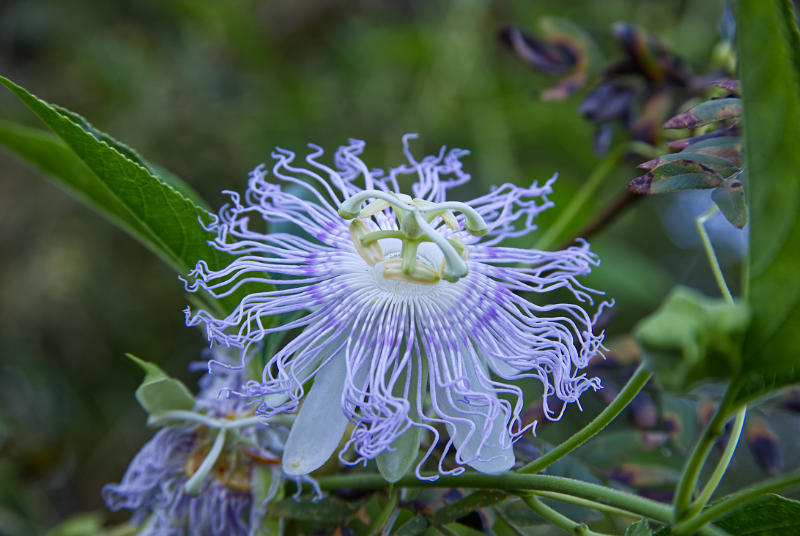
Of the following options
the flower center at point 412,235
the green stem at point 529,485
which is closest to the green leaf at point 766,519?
the green stem at point 529,485

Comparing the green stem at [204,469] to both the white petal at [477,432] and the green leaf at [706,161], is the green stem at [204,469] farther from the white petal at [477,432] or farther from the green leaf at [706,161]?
the green leaf at [706,161]

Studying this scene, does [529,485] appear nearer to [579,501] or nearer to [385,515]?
[579,501]

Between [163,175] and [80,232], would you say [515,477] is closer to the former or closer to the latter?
[163,175]

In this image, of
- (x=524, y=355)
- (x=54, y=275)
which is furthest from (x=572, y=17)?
(x=524, y=355)

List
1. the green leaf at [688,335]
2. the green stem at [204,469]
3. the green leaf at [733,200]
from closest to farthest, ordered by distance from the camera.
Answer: the green leaf at [688,335]
the green leaf at [733,200]
the green stem at [204,469]

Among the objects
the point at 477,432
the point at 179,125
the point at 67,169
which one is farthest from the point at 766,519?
the point at 179,125
